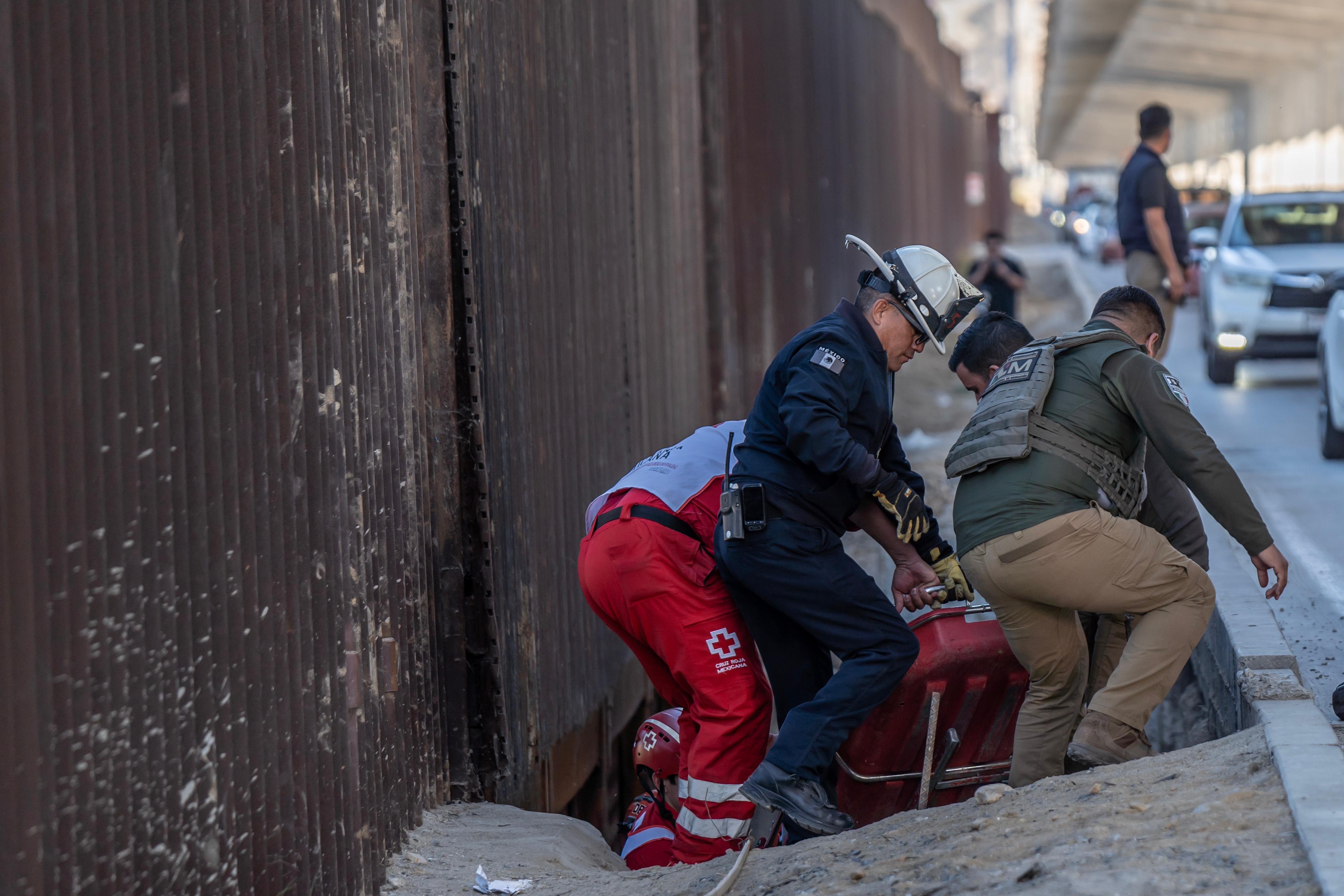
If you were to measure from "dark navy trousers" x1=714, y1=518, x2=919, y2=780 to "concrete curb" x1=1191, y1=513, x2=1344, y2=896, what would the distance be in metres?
1.17

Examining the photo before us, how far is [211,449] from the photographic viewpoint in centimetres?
332

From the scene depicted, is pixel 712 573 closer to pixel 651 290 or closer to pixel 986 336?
pixel 986 336

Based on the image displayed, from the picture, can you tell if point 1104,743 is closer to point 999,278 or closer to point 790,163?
point 790,163

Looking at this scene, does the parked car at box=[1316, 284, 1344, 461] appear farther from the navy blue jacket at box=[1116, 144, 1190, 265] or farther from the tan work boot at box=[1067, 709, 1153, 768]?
the tan work boot at box=[1067, 709, 1153, 768]

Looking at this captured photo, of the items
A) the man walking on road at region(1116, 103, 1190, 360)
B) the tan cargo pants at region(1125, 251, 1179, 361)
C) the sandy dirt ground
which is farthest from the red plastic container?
the tan cargo pants at region(1125, 251, 1179, 361)

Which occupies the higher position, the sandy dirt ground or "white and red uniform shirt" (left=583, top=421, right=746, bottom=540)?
"white and red uniform shirt" (left=583, top=421, right=746, bottom=540)

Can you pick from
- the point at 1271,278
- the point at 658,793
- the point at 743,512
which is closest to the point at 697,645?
the point at 743,512

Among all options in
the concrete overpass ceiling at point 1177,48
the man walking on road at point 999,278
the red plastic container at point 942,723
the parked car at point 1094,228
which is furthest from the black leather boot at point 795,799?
the concrete overpass ceiling at point 1177,48

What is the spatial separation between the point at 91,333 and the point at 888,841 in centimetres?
258

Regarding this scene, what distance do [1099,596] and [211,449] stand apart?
2749 millimetres

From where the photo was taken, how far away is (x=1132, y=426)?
15.4 ft

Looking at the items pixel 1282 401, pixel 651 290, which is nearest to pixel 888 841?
pixel 651 290

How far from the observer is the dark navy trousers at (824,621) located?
183 inches

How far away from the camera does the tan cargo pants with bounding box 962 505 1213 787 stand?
452 cm
